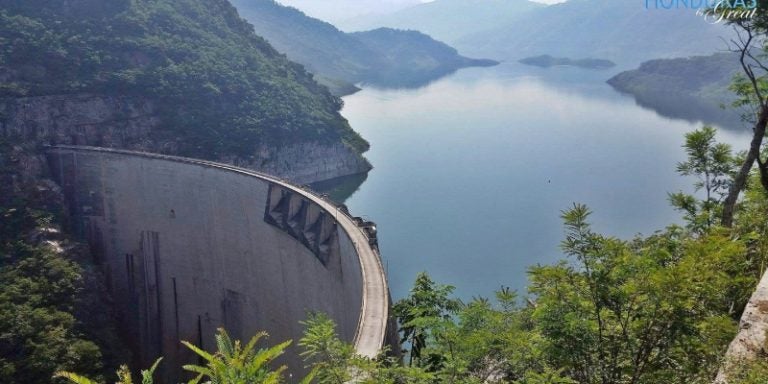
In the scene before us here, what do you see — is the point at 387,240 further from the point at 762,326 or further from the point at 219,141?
the point at 762,326

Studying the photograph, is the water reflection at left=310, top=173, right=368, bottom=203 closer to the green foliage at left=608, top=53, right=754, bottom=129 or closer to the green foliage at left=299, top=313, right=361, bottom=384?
the green foliage at left=299, top=313, right=361, bottom=384

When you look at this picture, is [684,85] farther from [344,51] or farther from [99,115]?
[99,115]

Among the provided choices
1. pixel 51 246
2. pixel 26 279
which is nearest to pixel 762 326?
pixel 26 279

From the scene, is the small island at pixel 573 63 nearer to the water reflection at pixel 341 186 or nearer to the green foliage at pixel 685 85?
the green foliage at pixel 685 85

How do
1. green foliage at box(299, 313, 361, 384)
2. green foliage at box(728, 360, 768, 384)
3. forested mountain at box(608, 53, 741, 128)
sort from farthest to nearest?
forested mountain at box(608, 53, 741, 128) → green foliage at box(299, 313, 361, 384) → green foliage at box(728, 360, 768, 384)

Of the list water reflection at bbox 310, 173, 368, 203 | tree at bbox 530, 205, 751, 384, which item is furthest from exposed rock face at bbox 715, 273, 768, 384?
water reflection at bbox 310, 173, 368, 203
